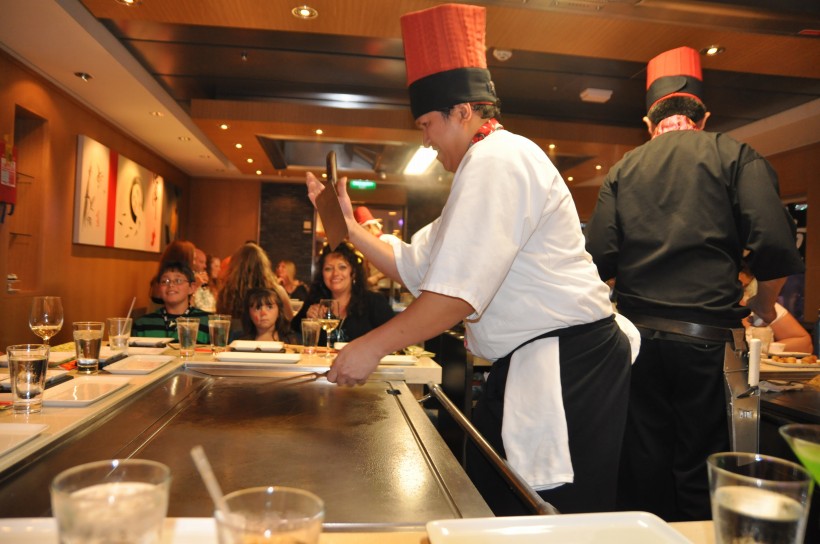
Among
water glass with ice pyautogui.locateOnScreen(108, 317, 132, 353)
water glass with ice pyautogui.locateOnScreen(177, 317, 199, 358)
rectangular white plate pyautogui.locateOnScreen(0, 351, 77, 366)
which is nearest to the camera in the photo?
rectangular white plate pyautogui.locateOnScreen(0, 351, 77, 366)

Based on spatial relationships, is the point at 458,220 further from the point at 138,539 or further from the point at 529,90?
the point at 529,90

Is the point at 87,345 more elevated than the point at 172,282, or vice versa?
the point at 172,282

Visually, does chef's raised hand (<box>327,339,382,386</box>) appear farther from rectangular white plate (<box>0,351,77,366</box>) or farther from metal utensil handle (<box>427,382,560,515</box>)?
rectangular white plate (<box>0,351,77,366</box>)

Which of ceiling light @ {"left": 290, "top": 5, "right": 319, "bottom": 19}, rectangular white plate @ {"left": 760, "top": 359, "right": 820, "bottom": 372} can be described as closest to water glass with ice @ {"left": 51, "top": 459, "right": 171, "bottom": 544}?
rectangular white plate @ {"left": 760, "top": 359, "right": 820, "bottom": 372}

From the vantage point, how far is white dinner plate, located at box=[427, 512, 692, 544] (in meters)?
0.57

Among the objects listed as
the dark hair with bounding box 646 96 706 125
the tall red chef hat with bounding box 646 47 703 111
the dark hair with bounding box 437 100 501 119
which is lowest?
the dark hair with bounding box 437 100 501 119

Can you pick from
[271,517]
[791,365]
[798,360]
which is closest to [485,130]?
[271,517]

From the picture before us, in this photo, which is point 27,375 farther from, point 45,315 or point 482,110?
point 482,110

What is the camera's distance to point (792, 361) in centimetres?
228

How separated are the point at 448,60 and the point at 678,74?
1.09m

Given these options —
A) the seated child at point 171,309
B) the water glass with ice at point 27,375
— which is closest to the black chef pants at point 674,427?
the water glass with ice at point 27,375

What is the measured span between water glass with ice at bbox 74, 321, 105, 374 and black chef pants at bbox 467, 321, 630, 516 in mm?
970

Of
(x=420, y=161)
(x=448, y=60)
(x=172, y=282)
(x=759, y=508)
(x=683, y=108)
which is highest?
(x=420, y=161)

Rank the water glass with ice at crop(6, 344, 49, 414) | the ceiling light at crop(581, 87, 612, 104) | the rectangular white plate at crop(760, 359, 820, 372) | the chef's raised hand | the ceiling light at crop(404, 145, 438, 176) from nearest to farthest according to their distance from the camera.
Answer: the water glass with ice at crop(6, 344, 49, 414), the chef's raised hand, the rectangular white plate at crop(760, 359, 820, 372), the ceiling light at crop(581, 87, 612, 104), the ceiling light at crop(404, 145, 438, 176)
